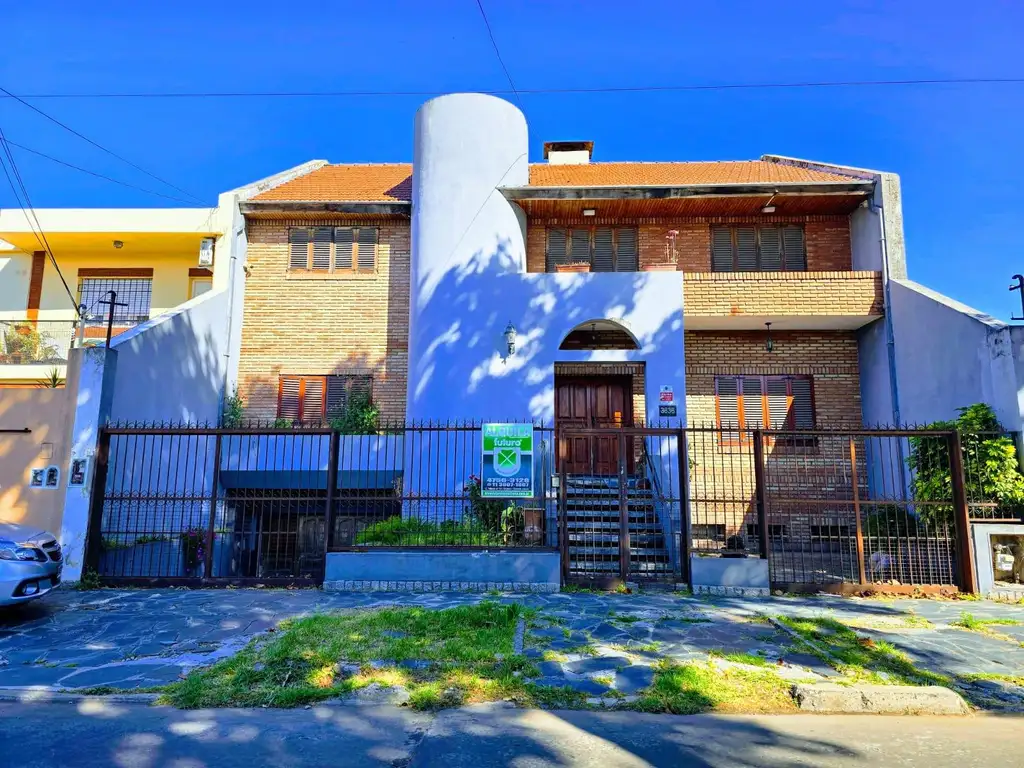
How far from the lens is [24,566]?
7500mm

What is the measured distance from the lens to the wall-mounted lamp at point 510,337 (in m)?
13.3

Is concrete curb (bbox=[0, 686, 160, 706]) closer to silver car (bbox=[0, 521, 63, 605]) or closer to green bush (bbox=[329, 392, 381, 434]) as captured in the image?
silver car (bbox=[0, 521, 63, 605])

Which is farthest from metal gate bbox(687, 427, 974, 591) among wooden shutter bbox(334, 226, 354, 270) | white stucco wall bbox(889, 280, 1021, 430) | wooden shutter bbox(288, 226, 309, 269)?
wooden shutter bbox(288, 226, 309, 269)

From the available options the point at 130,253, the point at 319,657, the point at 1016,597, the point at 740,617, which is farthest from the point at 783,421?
the point at 130,253

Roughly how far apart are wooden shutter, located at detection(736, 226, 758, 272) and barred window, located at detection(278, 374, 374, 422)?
28.7ft

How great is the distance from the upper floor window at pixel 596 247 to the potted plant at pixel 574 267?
7 centimetres

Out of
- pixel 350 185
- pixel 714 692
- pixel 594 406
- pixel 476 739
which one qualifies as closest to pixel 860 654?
pixel 714 692

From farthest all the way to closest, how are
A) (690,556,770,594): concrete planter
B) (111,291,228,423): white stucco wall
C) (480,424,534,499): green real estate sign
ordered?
(111,291,228,423): white stucco wall → (480,424,534,499): green real estate sign → (690,556,770,594): concrete planter

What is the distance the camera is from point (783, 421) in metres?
14.7

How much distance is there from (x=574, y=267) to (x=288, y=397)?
716cm

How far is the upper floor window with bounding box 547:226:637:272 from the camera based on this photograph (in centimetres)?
1552

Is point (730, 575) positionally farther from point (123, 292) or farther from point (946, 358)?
point (123, 292)

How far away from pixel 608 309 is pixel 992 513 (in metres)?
6.95

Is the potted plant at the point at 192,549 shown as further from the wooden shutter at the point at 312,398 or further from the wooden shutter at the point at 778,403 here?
the wooden shutter at the point at 778,403
